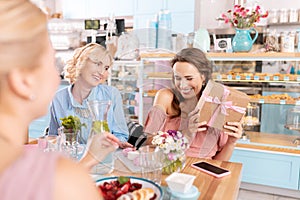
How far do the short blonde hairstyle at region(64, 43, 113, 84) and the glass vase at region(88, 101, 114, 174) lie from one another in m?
0.28

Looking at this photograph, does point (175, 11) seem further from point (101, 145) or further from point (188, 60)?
point (101, 145)

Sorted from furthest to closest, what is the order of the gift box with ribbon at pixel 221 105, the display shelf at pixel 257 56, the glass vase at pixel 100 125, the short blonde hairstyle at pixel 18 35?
1. the display shelf at pixel 257 56
2. the gift box with ribbon at pixel 221 105
3. the glass vase at pixel 100 125
4. the short blonde hairstyle at pixel 18 35

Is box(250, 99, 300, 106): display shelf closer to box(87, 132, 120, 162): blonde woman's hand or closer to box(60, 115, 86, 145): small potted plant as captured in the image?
box(60, 115, 86, 145): small potted plant

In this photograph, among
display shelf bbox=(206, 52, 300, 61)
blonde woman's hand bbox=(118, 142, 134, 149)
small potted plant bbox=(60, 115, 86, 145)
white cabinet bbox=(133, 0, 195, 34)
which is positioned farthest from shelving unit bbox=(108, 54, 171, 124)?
white cabinet bbox=(133, 0, 195, 34)

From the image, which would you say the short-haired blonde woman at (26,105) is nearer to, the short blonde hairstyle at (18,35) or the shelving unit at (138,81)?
the short blonde hairstyle at (18,35)

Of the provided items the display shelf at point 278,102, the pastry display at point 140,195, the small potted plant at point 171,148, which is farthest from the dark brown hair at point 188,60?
the display shelf at point 278,102

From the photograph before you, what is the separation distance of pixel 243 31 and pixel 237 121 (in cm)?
159

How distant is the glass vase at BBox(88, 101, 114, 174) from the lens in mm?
1220

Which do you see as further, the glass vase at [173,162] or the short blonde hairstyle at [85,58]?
the short blonde hairstyle at [85,58]

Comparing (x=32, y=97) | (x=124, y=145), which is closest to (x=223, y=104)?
(x=124, y=145)

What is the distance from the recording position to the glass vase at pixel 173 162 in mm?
1269

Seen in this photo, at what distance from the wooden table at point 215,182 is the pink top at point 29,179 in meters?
0.75

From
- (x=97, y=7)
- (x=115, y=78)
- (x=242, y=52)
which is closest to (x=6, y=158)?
(x=115, y=78)

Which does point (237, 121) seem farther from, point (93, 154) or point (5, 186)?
point (5, 186)
